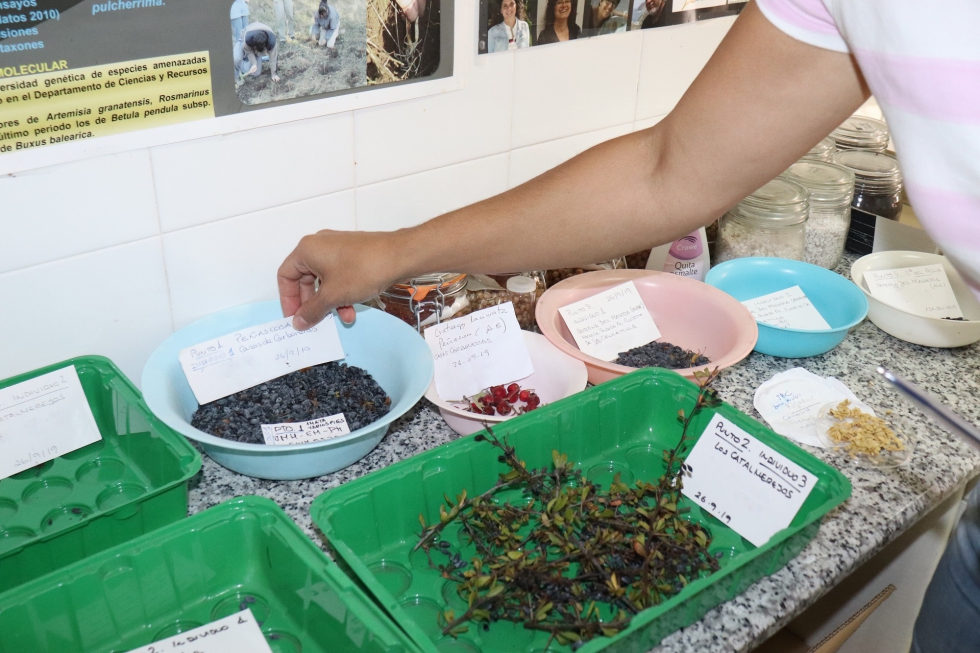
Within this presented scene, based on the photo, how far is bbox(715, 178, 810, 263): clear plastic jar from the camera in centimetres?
151

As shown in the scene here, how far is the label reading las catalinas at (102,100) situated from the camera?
36.6 inches

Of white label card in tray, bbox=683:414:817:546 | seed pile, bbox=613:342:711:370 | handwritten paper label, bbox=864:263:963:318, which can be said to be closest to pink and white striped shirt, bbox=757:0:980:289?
white label card in tray, bbox=683:414:817:546

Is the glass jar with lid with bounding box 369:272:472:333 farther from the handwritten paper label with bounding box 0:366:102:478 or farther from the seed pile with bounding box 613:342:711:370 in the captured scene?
the handwritten paper label with bounding box 0:366:102:478

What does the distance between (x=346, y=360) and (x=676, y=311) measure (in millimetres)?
573

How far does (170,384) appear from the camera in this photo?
1069 millimetres

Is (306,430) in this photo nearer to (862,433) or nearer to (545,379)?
(545,379)

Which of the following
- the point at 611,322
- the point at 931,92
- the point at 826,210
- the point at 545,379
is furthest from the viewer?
the point at 826,210

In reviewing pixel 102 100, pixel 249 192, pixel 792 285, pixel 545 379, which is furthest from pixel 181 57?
pixel 792 285

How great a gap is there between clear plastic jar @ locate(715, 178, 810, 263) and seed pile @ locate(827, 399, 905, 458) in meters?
0.42

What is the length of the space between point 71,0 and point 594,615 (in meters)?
0.86

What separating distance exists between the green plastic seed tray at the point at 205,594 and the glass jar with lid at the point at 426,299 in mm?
434

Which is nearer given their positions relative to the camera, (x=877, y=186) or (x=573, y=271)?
(x=573, y=271)

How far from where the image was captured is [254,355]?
1151 millimetres

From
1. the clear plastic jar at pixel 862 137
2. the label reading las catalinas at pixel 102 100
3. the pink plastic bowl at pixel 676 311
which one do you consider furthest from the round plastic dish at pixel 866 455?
the label reading las catalinas at pixel 102 100
